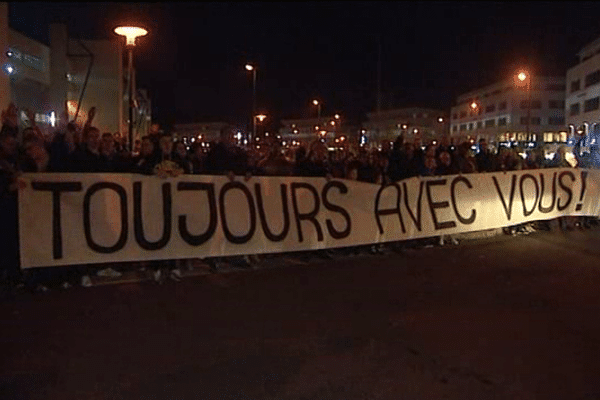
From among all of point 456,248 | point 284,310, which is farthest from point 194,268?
point 456,248

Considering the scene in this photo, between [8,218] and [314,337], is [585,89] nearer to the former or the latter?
[8,218]

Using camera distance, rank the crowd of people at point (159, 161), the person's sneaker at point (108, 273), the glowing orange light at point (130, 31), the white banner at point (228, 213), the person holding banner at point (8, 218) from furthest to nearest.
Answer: the glowing orange light at point (130, 31)
the person's sneaker at point (108, 273)
the white banner at point (228, 213)
the crowd of people at point (159, 161)
the person holding banner at point (8, 218)

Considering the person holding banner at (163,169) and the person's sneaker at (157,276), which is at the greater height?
the person holding banner at (163,169)

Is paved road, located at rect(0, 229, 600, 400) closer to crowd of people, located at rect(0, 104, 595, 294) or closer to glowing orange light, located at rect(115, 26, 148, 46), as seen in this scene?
crowd of people, located at rect(0, 104, 595, 294)

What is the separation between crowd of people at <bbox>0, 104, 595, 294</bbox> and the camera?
26.2 feet

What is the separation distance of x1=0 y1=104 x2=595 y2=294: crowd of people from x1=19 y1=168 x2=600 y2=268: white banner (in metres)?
0.18

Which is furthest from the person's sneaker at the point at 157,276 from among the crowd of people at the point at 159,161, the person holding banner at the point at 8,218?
the person holding banner at the point at 8,218

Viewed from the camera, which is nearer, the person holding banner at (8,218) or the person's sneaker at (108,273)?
the person holding banner at (8,218)

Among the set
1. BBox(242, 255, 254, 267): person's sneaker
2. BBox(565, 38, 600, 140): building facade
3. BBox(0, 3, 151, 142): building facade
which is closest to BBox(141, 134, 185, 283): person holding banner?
BBox(242, 255, 254, 267): person's sneaker

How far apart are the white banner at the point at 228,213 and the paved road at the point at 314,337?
0.49m

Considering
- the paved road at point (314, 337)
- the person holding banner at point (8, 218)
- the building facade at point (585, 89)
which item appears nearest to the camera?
the paved road at point (314, 337)

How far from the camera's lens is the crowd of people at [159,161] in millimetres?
7980

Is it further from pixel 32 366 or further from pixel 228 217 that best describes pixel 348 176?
pixel 32 366

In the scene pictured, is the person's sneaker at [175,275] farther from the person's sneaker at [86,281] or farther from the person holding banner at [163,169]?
the person's sneaker at [86,281]
